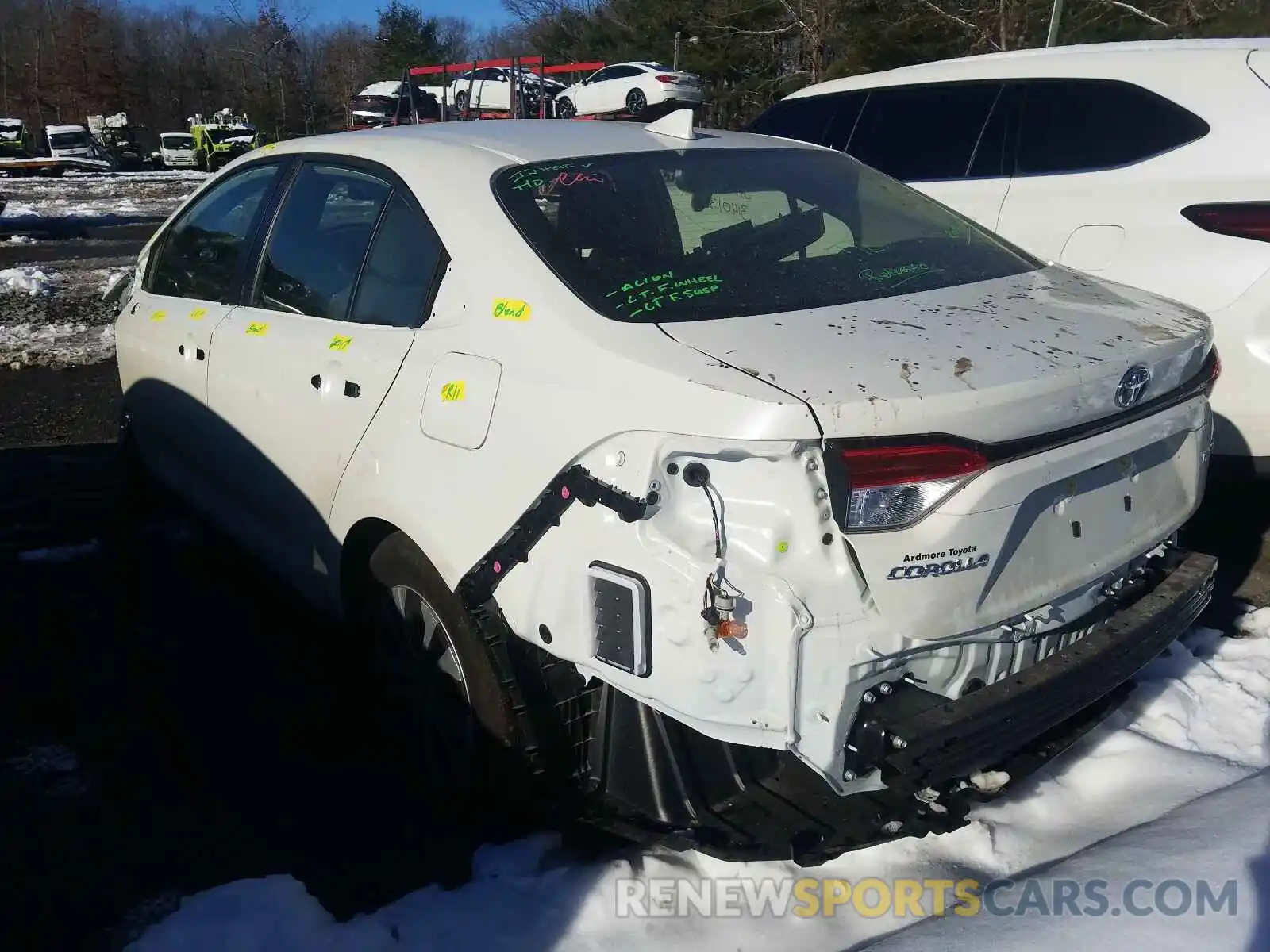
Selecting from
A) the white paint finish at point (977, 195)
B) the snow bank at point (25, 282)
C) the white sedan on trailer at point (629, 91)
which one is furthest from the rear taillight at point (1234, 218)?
the white sedan on trailer at point (629, 91)

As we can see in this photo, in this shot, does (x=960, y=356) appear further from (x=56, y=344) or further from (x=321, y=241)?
(x=56, y=344)

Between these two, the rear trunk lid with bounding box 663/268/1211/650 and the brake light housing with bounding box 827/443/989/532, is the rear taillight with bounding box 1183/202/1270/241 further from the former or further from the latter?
the brake light housing with bounding box 827/443/989/532

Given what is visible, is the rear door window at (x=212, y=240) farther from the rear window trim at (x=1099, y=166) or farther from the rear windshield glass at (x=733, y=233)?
the rear window trim at (x=1099, y=166)

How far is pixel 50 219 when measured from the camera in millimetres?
20688

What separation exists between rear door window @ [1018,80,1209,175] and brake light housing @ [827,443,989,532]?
Answer: 2968mm

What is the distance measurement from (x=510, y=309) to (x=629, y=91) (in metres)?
25.5

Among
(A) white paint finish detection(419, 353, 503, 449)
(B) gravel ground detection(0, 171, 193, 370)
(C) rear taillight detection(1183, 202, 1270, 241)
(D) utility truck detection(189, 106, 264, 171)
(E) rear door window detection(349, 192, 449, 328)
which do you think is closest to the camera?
(A) white paint finish detection(419, 353, 503, 449)

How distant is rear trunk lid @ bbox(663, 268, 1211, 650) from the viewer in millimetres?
1951

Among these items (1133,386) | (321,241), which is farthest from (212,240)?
(1133,386)

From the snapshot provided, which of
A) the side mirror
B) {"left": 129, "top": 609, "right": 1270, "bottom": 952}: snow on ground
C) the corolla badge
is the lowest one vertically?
{"left": 129, "top": 609, "right": 1270, "bottom": 952}: snow on ground

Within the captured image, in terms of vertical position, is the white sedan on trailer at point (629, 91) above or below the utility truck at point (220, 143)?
above

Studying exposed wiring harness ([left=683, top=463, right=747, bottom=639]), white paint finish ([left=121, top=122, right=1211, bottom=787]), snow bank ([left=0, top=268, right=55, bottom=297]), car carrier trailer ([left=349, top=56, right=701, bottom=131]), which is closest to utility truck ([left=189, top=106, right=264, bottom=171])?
car carrier trailer ([left=349, top=56, right=701, bottom=131])

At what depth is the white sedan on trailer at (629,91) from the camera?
83.4ft

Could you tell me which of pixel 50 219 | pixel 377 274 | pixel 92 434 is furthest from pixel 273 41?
pixel 377 274
